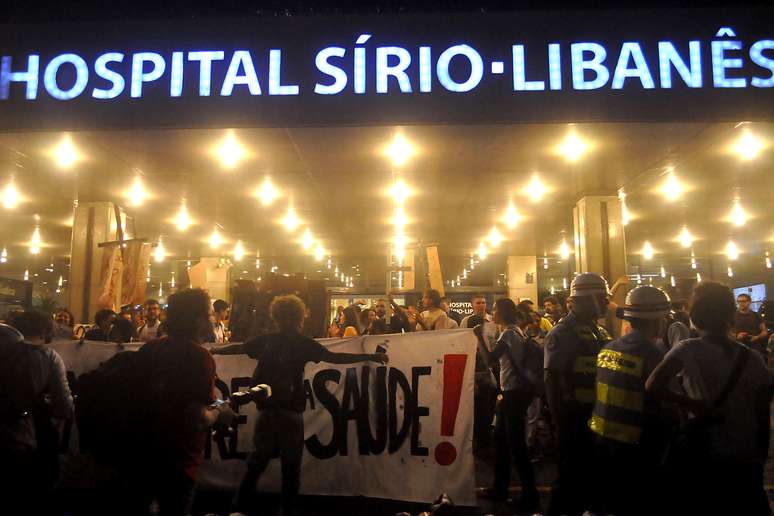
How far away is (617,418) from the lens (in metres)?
3.88

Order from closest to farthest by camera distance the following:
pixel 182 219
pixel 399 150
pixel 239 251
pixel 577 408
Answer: pixel 577 408
pixel 399 150
pixel 182 219
pixel 239 251

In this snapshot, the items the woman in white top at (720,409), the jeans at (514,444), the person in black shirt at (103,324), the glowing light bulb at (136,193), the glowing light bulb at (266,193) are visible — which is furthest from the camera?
the glowing light bulb at (266,193)

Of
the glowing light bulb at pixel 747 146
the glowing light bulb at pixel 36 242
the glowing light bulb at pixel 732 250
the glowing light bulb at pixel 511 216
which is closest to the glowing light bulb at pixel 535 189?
the glowing light bulb at pixel 511 216

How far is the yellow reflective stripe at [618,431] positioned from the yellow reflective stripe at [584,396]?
2.13 ft

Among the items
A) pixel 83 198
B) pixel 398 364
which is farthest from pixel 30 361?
pixel 83 198

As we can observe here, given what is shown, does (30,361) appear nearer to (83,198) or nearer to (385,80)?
(385,80)

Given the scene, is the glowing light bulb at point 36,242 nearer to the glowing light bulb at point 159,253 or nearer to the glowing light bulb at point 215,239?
the glowing light bulb at point 159,253

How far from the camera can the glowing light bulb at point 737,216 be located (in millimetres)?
18219

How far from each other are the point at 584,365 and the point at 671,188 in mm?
12322

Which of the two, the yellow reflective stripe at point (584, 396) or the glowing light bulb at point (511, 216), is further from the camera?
the glowing light bulb at point (511, 216)

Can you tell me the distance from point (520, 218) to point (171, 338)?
16.7 metres

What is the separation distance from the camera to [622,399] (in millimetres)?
3896

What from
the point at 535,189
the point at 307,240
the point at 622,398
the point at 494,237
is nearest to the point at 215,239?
the point at 307,240

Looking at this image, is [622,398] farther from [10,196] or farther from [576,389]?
[10,196]
